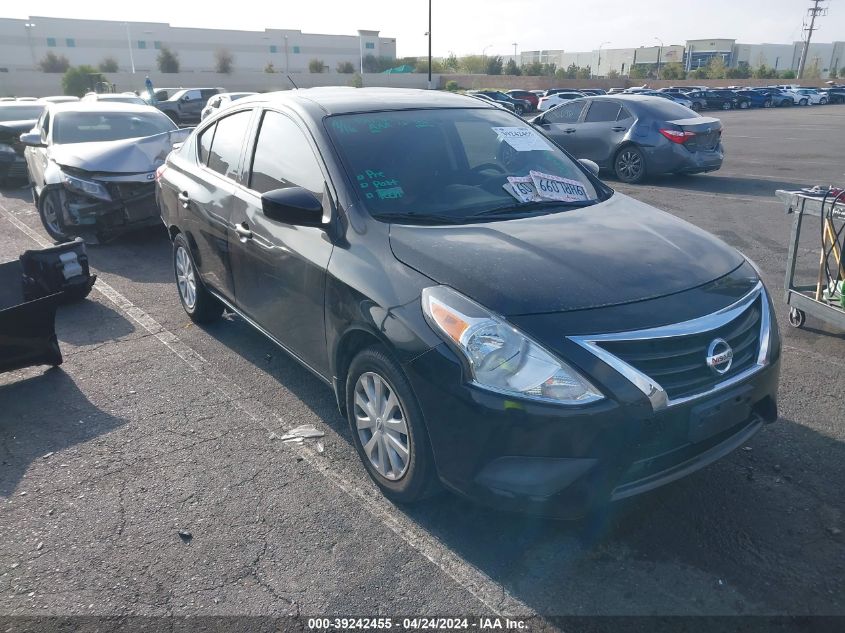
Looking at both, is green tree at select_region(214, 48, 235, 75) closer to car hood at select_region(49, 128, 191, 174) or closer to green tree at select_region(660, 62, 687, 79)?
green tree at select_region(660, 62, 687, 79)

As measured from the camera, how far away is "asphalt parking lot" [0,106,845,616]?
274 centimetres

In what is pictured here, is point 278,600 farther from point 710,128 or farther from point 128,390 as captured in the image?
point 710,128

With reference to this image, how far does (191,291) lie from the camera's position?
18.7 ft

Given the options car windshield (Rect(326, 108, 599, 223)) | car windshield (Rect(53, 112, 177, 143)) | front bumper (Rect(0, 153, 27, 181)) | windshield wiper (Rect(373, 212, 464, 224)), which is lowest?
front bumper (Rect(0, 153, 27, 181))

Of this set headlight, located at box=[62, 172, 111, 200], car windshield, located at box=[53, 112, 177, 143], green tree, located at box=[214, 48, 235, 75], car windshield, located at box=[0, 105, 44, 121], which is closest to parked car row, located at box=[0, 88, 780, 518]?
headlight, located at box=[62, 172, 111, 200]

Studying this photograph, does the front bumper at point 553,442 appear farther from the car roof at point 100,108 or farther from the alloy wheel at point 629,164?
the alloy wheel at point 629,164

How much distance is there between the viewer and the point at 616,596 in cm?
271

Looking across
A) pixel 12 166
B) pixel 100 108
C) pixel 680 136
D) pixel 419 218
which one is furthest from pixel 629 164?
pixel 12 166

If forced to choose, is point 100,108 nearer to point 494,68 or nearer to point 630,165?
point 630,165

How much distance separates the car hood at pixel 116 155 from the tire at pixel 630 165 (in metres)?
8.04

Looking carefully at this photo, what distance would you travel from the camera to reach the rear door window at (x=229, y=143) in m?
4.62

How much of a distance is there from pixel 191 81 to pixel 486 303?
6944 cm

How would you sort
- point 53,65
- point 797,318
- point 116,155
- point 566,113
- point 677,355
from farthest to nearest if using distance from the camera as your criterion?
point 53,65 → point 566,113 → point 116,155 → point 797,318 → point 677,355

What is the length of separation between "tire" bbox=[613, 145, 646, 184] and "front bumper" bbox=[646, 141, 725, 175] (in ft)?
0.56
